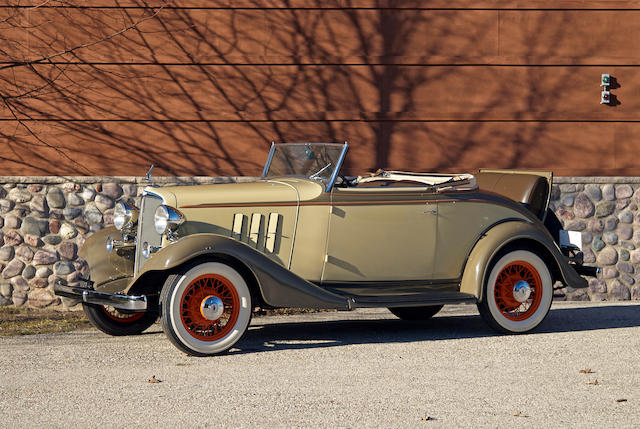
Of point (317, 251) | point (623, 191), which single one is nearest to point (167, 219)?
point (317, 251)

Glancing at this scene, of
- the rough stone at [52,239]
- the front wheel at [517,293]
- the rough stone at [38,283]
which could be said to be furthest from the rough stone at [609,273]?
the rough stone at [38,283]

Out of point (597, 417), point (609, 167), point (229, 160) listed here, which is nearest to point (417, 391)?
point (597, 417)

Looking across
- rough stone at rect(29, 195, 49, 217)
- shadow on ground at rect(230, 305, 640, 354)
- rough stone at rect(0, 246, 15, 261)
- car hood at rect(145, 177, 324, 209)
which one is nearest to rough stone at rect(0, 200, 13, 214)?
rough stone at rect(29, 195, 49, 217)

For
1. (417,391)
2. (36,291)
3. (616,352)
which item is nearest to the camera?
(417,391)

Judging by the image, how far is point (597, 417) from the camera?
5246mm

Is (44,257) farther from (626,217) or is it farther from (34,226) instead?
(626,217)

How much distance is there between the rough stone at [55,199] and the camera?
436 inches

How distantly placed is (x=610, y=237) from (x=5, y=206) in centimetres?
731

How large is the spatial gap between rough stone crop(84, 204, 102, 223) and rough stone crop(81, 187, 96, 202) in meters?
0.09

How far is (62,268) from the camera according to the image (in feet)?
36.1

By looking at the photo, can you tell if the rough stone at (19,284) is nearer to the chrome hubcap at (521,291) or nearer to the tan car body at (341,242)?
the tan car body at (341,242)

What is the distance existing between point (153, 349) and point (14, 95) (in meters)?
5.04

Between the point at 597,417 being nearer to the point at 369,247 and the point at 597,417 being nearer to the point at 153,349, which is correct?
the point at 369,247

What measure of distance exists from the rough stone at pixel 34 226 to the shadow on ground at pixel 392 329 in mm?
3445
